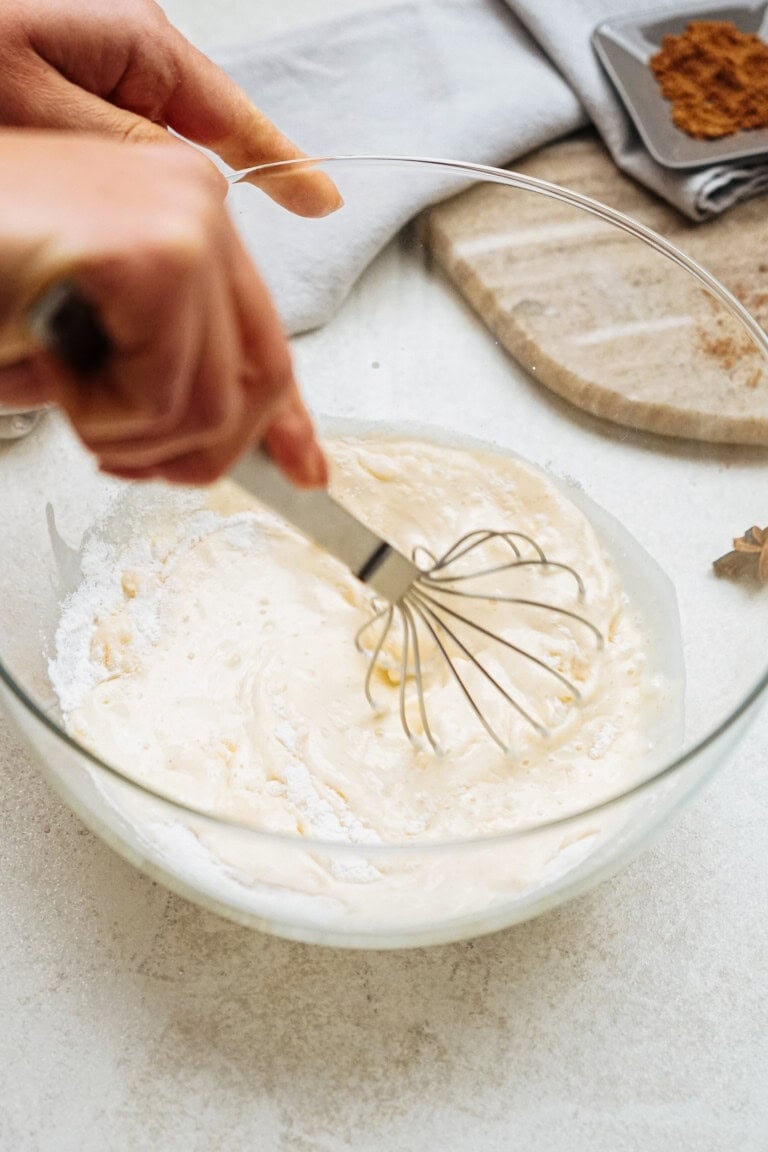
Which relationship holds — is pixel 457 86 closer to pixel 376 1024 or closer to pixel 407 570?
pixel 407 570

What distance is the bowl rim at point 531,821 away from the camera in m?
0.70

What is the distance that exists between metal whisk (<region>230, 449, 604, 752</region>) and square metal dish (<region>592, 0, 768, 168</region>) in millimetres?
599

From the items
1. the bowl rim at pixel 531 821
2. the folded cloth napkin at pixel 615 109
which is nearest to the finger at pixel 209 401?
the bowl rim at pixel 531 821

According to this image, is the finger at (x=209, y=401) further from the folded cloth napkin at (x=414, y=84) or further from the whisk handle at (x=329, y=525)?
the folded cloth napkin at (x=414, y=84)

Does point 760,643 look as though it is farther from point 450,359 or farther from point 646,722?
point 450,359

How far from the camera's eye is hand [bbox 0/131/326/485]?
0.49m

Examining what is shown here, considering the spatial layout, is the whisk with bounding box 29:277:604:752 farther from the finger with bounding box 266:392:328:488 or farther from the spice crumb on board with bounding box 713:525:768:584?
the spice crumb on board with bounding box 713:525:768:584

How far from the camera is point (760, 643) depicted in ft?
3.19

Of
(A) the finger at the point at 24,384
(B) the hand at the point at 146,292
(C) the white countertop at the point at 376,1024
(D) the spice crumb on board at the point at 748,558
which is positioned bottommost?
(C) the white countertop at the point at 376,1024

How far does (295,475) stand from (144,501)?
0.52m

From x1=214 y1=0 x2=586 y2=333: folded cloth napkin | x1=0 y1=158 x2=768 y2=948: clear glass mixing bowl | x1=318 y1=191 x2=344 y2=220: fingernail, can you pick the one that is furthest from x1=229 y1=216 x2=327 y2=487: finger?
x1=214 y1=0 x2=586 y2=333: folded cloth napkin

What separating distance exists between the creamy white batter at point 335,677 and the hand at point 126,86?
0.33 m

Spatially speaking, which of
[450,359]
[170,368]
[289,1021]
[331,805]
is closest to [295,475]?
[170,368]

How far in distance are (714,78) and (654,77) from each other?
0.27 ft
